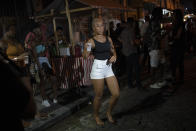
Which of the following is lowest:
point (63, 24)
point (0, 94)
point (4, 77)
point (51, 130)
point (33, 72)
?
point (51, 130)

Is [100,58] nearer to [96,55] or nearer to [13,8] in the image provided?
[96,55]

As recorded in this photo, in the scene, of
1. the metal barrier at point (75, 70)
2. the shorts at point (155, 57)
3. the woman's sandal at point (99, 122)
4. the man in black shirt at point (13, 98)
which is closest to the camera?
the man in black shirt at point (13, 98)

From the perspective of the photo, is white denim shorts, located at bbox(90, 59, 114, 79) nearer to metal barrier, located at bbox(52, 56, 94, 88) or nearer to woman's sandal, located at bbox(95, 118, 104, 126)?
woman's sandal, located at bbox(95, 118, 104, 126)

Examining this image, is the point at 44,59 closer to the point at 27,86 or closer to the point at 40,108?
the point at 40,108

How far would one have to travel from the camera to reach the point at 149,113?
14.0ft

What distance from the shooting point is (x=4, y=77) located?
4.10 ft

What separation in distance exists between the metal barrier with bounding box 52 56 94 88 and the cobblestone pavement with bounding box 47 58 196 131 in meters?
1.21

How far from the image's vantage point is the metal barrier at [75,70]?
6254 millimetres

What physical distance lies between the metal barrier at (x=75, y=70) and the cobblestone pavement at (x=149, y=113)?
1.21 metres

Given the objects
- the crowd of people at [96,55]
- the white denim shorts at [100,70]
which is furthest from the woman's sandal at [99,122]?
the white denim shorts at [100,70]

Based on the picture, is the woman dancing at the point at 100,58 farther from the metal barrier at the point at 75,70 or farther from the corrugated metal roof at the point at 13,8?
the corrugated metal roof at the point at 13,8

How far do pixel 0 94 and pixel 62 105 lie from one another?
3.88m

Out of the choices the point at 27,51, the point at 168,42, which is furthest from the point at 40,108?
the point at 168,42

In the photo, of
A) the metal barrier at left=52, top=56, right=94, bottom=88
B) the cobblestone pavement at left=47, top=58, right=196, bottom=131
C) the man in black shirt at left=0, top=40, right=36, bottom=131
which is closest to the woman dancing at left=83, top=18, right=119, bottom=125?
the cobblestone pavement at left=47, top=58, right=196, bottom=131
